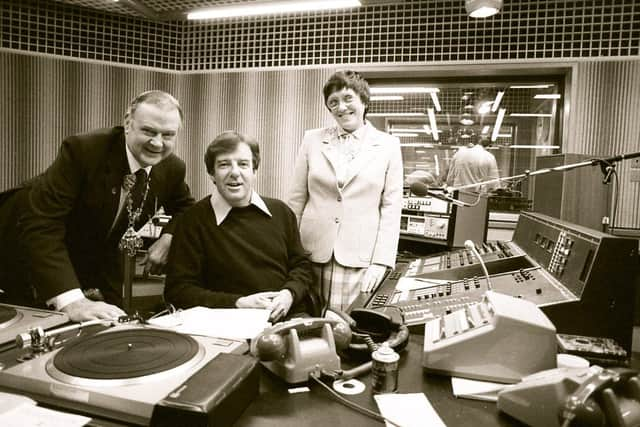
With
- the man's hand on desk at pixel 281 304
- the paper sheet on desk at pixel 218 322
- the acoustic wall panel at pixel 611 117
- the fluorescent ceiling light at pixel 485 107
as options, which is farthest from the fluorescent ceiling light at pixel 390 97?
the paper sheet on desk at pixel 218 322

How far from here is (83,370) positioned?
0.83m

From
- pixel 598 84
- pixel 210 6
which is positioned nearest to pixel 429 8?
pixel 598 84

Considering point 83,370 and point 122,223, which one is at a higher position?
point 122,223

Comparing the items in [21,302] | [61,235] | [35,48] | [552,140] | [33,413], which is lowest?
[21,302]

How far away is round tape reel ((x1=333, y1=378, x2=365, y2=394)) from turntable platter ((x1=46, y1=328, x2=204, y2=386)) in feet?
0.95

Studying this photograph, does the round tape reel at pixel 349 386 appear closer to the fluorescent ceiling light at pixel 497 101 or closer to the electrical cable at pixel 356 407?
the electrical cable at pixel 356 407

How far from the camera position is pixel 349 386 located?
38.0 inches

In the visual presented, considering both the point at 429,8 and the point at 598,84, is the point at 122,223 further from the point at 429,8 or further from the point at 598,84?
the point at 598,84

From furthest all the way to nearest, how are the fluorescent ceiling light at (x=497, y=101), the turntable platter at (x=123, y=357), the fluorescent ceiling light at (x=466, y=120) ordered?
the fluorescent ceiling light at (x=466, y=120), the fluorescent ceiling light at (x=497, y=101), the turntable platter at (x=123, y=357)

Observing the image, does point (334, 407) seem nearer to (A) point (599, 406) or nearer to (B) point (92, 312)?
(A) point (599, 406)

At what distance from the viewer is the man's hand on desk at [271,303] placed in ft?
5.30

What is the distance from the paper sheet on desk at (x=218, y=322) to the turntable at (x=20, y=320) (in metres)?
0.24

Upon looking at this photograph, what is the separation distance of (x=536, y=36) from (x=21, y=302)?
11.9 feet

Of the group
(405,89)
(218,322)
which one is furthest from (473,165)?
(218,322)
